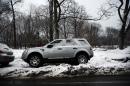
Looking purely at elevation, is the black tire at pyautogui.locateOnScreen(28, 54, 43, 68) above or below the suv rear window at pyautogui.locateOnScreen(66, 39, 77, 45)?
below

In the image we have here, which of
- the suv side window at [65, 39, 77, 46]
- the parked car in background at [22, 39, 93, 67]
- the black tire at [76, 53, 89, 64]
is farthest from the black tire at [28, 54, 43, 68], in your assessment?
the black tire at [76, 53, 89, 64]

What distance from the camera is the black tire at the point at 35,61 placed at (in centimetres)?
1555

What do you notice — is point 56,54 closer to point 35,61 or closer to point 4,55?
point 35,61

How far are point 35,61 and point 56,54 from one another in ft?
4.81

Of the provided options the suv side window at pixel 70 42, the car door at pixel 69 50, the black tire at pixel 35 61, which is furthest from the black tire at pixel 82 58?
the black tire at pixel 35 61

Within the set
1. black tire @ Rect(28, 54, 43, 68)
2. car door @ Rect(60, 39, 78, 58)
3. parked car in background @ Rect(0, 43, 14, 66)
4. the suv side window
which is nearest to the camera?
parked car in background @ Rect(0, 43, 14, 66)

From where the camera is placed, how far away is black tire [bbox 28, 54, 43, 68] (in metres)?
15.5

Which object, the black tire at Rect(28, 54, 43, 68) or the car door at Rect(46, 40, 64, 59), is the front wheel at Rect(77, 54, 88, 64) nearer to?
the car door at Rect(46, 40, 64, 59)

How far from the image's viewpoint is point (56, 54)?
51.2 feet

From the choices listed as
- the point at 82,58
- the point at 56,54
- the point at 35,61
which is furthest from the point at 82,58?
the point at 35,61

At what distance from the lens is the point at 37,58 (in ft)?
51.3

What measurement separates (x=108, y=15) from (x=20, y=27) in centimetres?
5364

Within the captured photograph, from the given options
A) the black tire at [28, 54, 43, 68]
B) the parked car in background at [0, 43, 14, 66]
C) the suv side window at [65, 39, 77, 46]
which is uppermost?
the suv side window at [65, 39, 77, 46]

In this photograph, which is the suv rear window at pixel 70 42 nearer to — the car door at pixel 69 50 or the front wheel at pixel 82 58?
the car door at pixel 69 50
